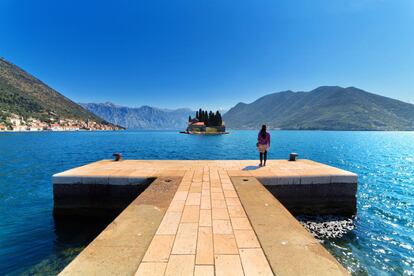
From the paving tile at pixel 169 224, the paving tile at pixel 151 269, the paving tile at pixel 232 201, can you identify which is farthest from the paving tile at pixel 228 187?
the paving tile at pixel 151 269

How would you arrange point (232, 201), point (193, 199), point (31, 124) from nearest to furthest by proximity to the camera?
point (232, 201), point (193, 199), point (31, 124)

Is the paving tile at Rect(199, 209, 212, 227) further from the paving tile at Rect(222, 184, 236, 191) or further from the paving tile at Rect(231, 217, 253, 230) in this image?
the paving tile at Rect(222, 184, 236, 191)

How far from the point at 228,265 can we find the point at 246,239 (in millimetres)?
1119

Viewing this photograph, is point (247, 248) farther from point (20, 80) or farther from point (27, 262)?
point (20, 80)

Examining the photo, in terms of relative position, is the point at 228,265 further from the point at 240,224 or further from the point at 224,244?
the point at 240,224

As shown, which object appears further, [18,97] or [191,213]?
[18,97]

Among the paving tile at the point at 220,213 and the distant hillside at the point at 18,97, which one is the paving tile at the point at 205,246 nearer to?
the paving tile at the point at 220,213

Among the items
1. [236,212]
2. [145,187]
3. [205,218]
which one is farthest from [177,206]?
[145,187]

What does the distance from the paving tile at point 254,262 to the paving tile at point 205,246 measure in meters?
0.65

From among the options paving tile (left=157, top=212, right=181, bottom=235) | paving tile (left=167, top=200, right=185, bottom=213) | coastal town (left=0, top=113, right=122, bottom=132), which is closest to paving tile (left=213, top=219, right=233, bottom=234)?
paving tile (left=157, top=212, right=181, bottom=235)

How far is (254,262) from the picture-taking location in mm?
3992

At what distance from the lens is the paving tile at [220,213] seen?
613 cm

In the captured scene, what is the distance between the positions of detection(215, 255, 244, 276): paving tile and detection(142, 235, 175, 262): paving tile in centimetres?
104

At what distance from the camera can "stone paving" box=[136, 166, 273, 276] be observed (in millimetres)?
3811
